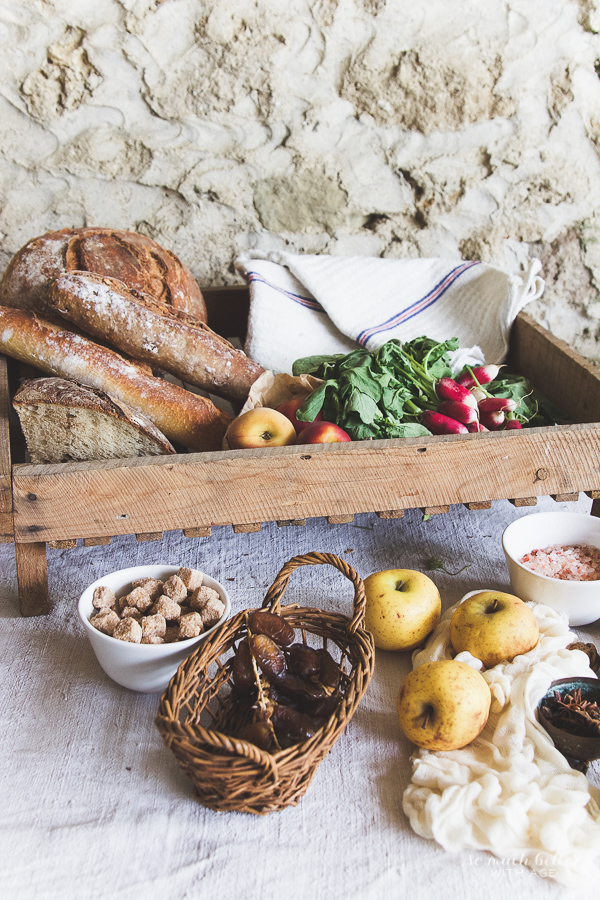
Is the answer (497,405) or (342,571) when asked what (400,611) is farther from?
(497,405)

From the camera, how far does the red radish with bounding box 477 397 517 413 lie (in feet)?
5.64

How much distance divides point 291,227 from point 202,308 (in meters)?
0.53

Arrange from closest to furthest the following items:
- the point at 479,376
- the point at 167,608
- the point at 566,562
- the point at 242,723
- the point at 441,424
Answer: the point at 242,723 < the point at 167,608 < the point at 566,562 < the point at 441,424 < the point at 479,376

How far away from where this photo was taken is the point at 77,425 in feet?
4.85

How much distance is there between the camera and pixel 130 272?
77.3 inches

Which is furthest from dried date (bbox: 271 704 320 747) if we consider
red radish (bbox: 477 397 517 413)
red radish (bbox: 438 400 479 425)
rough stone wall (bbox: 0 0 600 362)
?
rough stone wall (bbox: 0 0 600 362)

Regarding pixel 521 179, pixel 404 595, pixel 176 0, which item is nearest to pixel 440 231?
pixel 521 179

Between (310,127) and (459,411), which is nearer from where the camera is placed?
(459,411)

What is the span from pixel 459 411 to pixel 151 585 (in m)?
0.84

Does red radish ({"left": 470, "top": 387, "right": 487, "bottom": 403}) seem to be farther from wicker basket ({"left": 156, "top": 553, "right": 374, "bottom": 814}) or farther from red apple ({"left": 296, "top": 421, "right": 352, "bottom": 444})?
wicker basket ({"left": 156, "top": 553, "right": 374, "bottom": 814})

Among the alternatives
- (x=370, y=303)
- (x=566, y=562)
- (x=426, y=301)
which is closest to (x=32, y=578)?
(x=566, y=562)

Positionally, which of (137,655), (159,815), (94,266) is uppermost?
(94,266)

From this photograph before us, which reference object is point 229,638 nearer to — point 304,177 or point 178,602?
point 178,602

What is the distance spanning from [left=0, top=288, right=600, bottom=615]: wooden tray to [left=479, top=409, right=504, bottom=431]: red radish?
0.25 meters
